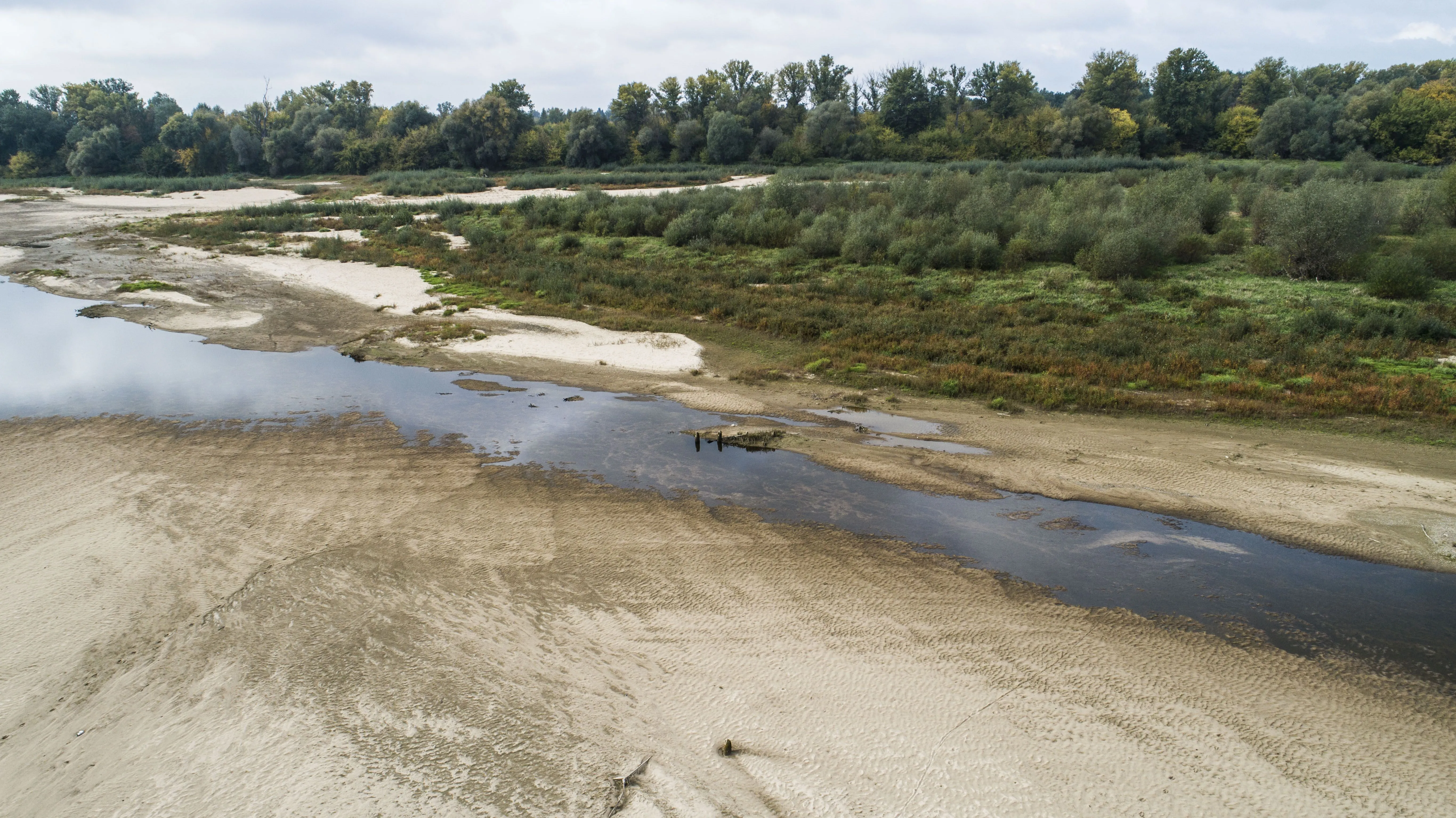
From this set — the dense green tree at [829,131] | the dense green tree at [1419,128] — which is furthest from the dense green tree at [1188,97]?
the dense green tree at [829,131]

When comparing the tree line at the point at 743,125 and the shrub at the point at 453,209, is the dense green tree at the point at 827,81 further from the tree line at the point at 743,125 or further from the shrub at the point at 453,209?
the shrub at the point at 453,209

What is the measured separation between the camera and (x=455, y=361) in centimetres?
1719

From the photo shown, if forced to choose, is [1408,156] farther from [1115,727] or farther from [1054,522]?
[1115,727]

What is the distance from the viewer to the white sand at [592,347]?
55.9 ft

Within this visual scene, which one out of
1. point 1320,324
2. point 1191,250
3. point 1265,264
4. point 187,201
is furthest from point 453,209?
point 1320,324

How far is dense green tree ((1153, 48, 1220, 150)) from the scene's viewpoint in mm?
63000

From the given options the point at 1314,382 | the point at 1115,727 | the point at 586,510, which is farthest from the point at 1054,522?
the point at 1314,382

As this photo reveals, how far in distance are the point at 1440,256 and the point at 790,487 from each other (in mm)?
19979

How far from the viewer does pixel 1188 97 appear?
209ft

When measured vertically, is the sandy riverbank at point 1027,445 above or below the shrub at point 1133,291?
below

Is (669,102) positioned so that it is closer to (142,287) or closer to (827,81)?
(827,81)

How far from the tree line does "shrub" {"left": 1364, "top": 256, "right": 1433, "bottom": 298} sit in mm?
45620

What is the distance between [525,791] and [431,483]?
19.7ft

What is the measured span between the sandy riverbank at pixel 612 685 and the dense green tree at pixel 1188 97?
70357 millimetres
